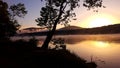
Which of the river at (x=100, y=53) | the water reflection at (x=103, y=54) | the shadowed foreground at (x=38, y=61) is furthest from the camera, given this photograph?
the river at (x=100, y=53)

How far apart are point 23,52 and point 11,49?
211cm

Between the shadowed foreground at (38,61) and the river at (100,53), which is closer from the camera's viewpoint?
the shadowed foreground at (38,61)

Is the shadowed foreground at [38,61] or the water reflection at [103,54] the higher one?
Result: the shadowed foreground at [38,61]

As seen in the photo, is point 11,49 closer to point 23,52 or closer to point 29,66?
point 23,52

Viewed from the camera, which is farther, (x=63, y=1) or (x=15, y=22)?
(x=15, y=22)

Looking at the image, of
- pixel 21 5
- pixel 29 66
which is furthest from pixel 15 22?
pixel 29 66

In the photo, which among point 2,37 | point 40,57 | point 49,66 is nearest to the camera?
point 49,66

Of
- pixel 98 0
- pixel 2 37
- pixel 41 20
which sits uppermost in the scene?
pixel 98 0

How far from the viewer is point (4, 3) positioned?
1854 inches

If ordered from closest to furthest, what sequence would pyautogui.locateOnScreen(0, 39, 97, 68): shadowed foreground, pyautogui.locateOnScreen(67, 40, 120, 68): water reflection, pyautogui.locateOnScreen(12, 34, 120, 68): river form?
pyautogui.locateOnScreen(0, 39, 97, 68): shadowed foreground
pyautogui.locateOnScreen(67, 40, 120, 68): water reflection
pyautogui.locateOnScreen(12, 34, 120, 68): river

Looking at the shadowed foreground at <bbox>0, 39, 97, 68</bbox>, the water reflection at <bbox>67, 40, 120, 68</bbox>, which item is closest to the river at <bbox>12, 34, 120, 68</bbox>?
the water reflection at <bbox>67, 40, 120, 68</bbox>

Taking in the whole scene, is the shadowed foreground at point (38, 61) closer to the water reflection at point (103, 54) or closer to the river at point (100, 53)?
the river at point (100, 53)

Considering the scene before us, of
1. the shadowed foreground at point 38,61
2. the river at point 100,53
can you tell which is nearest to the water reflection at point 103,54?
the river at point 100,53

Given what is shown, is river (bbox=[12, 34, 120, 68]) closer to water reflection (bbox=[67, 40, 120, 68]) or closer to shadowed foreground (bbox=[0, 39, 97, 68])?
water reflection (bbox=[67, 40, 120, 68])
